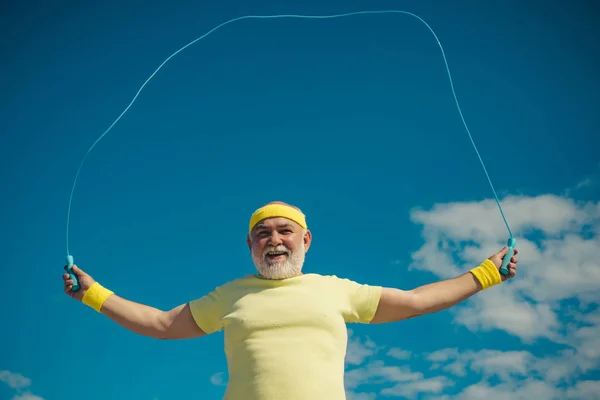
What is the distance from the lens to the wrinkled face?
5.64 meters

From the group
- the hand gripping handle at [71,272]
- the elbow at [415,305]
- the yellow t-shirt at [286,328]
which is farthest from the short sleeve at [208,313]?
the elbow at [415,305]

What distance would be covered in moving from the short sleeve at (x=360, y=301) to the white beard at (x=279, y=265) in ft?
1.39

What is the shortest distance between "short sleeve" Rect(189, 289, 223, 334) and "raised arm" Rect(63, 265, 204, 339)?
78mm

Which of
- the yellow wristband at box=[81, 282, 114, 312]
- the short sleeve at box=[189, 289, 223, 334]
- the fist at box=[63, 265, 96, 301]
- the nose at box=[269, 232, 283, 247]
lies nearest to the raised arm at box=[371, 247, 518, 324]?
the nose at box=[269, 232, 283, 247]

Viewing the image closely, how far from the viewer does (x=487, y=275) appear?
5840mm

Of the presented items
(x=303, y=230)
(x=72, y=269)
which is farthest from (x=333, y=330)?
(x=72, y=269)

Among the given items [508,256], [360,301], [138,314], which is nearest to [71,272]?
[138,314]

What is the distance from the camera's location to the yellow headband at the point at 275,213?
5.95m

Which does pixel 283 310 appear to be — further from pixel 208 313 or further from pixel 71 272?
pixel 71 272

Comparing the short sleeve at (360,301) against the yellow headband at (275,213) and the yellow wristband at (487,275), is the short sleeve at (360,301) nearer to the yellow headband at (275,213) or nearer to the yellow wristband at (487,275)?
the yellow headband at (275,213)

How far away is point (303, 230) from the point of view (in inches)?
241

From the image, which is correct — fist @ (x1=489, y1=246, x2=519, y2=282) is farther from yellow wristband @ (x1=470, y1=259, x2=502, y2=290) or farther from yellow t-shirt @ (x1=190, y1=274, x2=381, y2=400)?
yellow t-shirt @ (x1=190, y1=274, x2=381, y2=400)

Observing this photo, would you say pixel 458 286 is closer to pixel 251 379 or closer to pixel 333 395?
pixel 333 395

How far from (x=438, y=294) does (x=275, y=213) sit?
1.72 m
